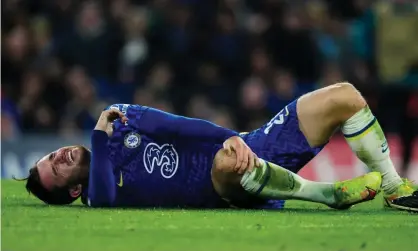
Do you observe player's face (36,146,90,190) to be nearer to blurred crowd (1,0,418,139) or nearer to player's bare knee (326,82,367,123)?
player's bare knee (326,82,367,123)

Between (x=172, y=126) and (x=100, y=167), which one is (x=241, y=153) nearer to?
(x=172, y=126)

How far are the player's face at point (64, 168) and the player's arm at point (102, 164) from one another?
18 cm

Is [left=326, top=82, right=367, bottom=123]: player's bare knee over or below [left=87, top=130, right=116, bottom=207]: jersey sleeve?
over

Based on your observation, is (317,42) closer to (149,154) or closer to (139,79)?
(139,79)

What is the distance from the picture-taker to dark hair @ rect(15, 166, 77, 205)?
6438mm

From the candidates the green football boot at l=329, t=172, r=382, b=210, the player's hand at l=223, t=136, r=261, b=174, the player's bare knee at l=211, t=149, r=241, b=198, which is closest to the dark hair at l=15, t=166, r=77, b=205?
the player's bare knee at l=211, t=149, r=241, b=198

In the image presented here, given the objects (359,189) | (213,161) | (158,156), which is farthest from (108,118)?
(359,189)

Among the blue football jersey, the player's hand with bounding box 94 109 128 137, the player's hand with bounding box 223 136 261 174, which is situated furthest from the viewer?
the blue football jersey

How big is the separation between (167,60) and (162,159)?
6698mm

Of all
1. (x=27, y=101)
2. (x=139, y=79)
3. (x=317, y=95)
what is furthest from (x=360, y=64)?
(x=317, y=95)

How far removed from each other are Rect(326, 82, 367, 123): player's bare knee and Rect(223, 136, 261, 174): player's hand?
1.94 feet

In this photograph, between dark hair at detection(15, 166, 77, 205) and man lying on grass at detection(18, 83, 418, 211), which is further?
dark hair at detection(15, 166, 77, 205)

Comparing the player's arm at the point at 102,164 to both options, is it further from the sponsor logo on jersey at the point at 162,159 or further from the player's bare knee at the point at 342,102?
the player's bare knee at the point at 342,102

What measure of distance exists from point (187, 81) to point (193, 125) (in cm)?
671
